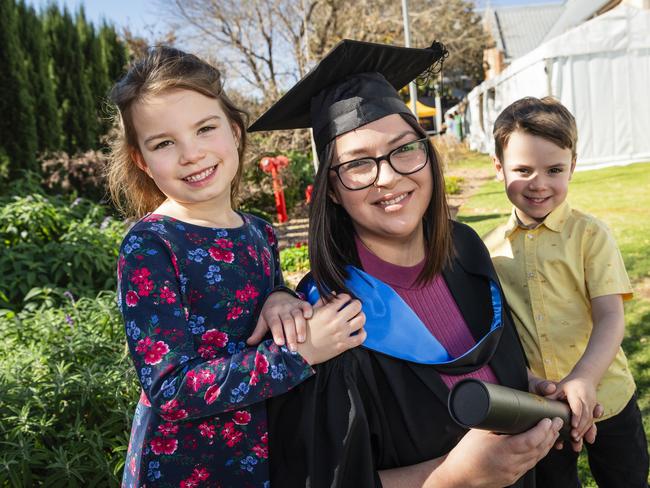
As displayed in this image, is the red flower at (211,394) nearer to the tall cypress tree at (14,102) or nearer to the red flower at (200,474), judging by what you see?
the red flower at (200,474)

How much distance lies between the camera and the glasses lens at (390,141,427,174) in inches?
60.5

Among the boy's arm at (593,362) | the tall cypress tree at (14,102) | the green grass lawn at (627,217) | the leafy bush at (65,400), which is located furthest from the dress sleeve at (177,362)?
the tall cypress tree at (14,102)

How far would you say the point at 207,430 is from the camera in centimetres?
160

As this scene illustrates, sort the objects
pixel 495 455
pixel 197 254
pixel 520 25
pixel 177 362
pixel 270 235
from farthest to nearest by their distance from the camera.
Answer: pixel 520 25 < pixel 270 235 < pixel 197 254 < pixel 177 362 < pixel 495 455

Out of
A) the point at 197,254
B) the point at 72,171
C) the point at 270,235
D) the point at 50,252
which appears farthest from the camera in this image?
the point at 72,171

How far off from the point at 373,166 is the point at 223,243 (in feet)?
1.64

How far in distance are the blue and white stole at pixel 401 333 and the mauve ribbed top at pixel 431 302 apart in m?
0.04

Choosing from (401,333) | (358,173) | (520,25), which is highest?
(520,25)

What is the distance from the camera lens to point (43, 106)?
8.38 metres

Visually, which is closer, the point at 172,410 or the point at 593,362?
the point at 172,410

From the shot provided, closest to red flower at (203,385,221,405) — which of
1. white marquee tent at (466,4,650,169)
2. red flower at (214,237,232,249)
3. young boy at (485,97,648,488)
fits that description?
red flower at (214,237,232,249)

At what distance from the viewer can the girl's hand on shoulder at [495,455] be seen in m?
1.27

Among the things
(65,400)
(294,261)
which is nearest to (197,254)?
(65,400)

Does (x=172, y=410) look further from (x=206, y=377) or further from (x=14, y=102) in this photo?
(x=14, y=102)
